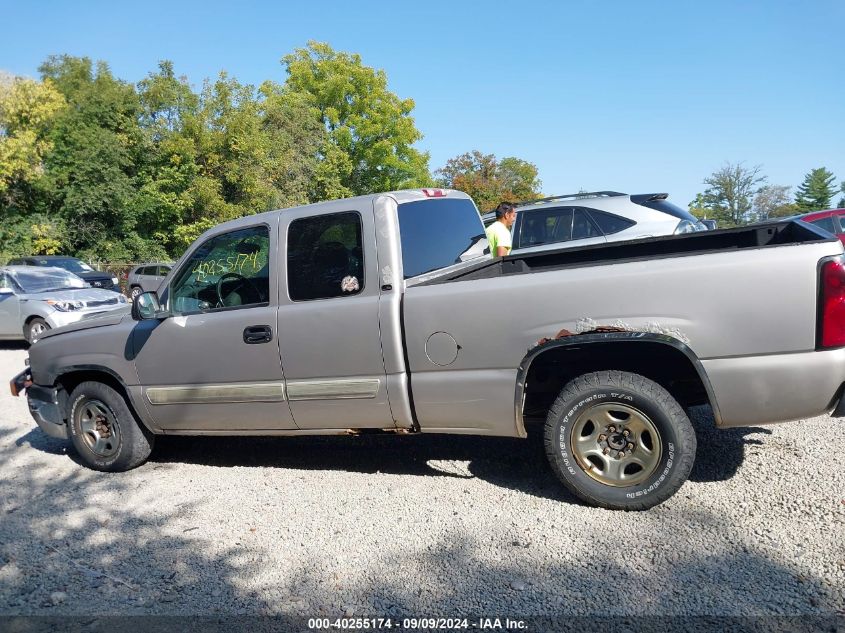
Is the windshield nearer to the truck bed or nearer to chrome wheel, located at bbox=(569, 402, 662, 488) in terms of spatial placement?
the truck bed

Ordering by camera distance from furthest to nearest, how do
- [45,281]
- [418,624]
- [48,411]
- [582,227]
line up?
[45,281] → [582,227] → [48,411] → [418,624]

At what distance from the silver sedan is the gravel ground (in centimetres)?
715

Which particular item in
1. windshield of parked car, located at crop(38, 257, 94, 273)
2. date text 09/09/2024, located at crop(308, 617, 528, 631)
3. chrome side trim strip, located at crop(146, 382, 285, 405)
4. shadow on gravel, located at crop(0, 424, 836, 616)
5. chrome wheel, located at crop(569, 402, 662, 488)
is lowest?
date text 09/09/2024, located at crop(308, 617, 528, 631)

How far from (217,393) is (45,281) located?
10.0 m

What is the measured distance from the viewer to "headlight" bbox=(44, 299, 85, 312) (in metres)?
11.5

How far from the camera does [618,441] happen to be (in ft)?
12.2

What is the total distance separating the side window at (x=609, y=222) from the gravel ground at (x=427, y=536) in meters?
3.90

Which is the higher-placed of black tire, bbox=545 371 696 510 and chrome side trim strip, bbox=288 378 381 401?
chrome side trim strip, bbox=288 378 381 401

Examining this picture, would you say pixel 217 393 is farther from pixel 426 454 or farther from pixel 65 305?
pixel 65 305

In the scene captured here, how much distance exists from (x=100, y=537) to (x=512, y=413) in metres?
2.64

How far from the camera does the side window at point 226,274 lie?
177 inches

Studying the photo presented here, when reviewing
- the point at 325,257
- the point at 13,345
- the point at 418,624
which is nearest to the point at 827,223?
the point at 325,257

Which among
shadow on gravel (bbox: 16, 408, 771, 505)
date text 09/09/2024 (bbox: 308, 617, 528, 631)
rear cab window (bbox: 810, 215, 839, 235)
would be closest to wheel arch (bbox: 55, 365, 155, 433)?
shadow on gravel (bbox: 16, 408, 771, 505)

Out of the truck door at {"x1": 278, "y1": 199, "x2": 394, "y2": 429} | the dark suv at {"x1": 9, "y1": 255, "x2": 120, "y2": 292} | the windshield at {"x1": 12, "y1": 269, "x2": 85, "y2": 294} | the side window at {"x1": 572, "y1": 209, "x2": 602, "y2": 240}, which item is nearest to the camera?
the truck door at {"x1": 278, "y1": 199, "x2": 394, "y2": 429}
